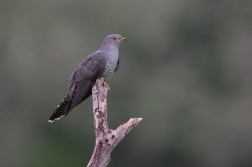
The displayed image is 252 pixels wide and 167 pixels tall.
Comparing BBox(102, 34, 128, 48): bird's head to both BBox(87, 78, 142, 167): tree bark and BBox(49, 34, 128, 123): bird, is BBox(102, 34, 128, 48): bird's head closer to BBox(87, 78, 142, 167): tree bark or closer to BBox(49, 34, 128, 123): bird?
BBox(49, 34, 128, 123): bird

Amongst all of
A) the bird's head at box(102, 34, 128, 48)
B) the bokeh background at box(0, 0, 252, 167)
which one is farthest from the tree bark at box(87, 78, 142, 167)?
the bokeh background at box(0, 0, 252, 167)

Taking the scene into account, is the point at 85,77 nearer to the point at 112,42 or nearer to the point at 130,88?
the point at 112,42

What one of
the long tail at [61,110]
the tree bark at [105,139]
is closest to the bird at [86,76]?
the long tail at [61,110]

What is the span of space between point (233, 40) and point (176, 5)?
2940mm

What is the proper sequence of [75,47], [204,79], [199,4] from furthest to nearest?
[199,4] → [204,79] → [75,47]

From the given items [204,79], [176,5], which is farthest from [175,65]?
[176,5]

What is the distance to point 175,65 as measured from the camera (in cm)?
2595

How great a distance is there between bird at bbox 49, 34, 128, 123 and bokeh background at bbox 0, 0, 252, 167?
38.3 ft

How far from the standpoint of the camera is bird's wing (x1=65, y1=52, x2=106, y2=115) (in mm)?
8391

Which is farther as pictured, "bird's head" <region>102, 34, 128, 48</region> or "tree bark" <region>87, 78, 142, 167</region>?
"bird's head" <region>102, 34, 128, 48</region>

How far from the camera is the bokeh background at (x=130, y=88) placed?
22.5 meters

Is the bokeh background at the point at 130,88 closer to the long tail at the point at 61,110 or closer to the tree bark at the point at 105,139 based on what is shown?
the long tail at the point at 61,110

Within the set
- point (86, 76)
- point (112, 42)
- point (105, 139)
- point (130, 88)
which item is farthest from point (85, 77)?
point (130, 88)

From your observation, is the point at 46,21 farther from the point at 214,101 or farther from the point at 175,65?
the point at 214,101
